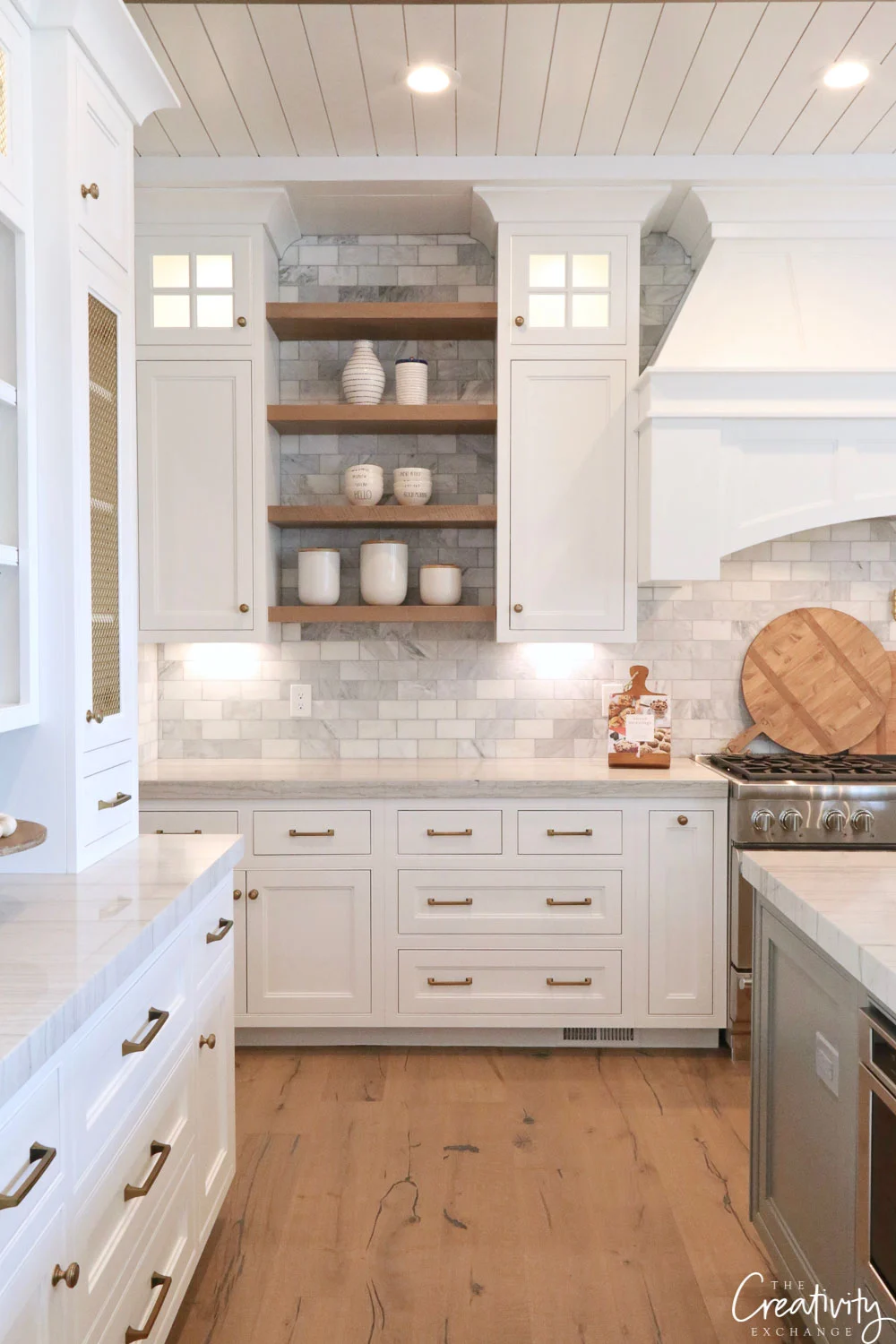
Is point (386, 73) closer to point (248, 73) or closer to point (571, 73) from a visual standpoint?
point (248, 73)

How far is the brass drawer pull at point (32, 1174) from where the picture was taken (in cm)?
111

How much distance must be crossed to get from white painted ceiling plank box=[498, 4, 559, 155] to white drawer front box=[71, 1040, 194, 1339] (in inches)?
101

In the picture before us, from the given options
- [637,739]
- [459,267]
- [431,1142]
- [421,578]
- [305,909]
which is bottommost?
[431,1142]

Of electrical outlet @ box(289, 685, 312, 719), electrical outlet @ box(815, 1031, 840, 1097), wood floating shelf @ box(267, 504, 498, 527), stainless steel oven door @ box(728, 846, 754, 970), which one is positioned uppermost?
wood floating shelf @ box(267, 504, 498, 527)

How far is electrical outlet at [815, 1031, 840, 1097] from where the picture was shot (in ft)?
5.54

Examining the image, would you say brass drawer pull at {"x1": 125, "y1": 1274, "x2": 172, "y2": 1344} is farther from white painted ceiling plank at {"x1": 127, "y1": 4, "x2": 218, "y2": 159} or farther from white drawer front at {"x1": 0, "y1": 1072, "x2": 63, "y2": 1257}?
white painted ceiling plank at {"x1": 127, "y1": 4, "x2": 218, "y2": 159}

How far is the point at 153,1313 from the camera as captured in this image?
169 cm

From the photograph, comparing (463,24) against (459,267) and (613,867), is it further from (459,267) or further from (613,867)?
(613,867)

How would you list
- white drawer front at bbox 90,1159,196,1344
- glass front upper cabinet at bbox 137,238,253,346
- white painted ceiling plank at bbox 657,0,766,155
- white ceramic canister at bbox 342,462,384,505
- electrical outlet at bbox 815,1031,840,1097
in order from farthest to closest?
1. white ceramic canister at bbox 342,462,384,505
2. glass front upper cabinet at bbox 137,238,253,346
3. white painted ceiling plank at bbox 657,0,766,155
4. electrical outlet at bbox 815,1031,840,1097
5. white drawer front at bbox 90,1159,196,1344

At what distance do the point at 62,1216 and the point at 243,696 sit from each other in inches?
102

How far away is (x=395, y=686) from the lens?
12.5 feet

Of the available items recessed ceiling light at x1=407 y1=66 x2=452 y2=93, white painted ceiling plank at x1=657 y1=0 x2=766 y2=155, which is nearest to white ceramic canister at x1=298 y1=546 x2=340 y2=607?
recessed ceiling light at x1=407 y1=66 x2=452 y2=93

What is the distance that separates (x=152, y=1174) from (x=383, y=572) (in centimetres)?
226

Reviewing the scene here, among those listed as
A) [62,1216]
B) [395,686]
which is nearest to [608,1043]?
[395,686]
